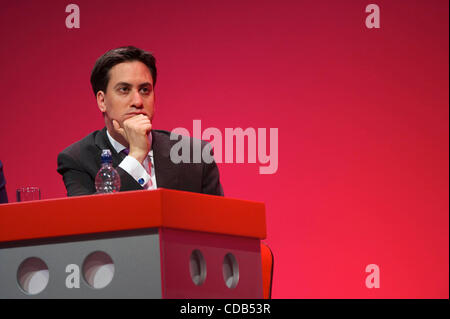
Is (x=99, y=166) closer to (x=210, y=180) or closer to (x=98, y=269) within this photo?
(x=210, y=180)

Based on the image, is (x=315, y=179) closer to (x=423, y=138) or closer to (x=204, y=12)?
(x=423, y=138)

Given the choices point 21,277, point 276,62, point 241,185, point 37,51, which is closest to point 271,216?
point 241,185

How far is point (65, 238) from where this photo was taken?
4.98 feet

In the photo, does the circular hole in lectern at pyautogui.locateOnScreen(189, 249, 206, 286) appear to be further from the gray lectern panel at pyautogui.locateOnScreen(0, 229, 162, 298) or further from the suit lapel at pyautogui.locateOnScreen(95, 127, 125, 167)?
the suit lapel at pyautogui.locateOnScreen(95, 127, 125, 167)

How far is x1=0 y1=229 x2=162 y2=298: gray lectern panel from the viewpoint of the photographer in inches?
56.3

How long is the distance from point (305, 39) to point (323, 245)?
1.02 metres

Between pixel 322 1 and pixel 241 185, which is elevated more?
pixel 322 1

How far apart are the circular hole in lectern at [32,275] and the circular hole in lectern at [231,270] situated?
0.42m

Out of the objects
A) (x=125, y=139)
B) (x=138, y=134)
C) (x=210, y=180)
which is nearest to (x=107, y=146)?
(x=125, y=139)

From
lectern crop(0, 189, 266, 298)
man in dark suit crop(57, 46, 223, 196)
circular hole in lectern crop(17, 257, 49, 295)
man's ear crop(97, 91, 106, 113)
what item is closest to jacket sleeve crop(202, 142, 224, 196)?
man in dark suit crop(57, 46, 223, 196)

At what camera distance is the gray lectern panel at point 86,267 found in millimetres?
1430

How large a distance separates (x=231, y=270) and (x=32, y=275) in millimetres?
464

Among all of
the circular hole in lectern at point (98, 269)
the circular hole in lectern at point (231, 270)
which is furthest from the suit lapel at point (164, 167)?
the circular hole in lectern at point (98, 269)

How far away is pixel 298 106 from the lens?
3.40 meters
